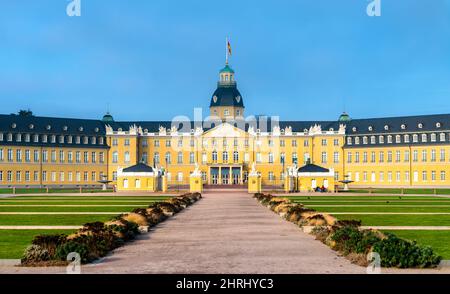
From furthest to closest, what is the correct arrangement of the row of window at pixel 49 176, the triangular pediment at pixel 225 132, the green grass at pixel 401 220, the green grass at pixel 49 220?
the triangular pediment at pixel 225 132, the row of window at pixel 49 176, the green grass at pixel 401 220, the green grass at pixel 49 220

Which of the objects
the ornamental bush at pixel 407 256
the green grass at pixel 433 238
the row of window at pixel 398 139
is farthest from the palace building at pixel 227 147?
the ornamental bush at pixel 407 256

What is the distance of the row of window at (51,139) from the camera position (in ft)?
338

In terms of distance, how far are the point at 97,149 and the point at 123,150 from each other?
4.31 meters

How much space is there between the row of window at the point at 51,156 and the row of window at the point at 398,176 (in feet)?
136

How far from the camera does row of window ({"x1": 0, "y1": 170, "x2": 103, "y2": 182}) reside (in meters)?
103

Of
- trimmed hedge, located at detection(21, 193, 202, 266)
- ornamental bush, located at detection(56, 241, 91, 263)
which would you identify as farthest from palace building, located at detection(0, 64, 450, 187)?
ornamental bush, located at detection(56, 241, 91, 263)

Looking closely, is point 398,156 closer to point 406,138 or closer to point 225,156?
point 406,138

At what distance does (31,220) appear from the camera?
30.8 metres

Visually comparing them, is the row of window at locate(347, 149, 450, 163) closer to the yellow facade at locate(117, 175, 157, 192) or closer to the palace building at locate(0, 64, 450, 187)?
the palace building at locate(0, 64, 450, 187)

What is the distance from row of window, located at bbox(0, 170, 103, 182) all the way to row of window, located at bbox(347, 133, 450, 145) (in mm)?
41913

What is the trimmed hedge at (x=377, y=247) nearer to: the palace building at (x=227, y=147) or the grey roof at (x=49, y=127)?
the palace building at (x=227, y=147)
